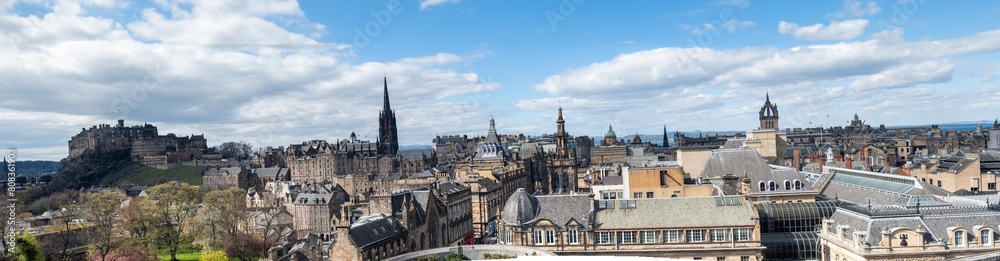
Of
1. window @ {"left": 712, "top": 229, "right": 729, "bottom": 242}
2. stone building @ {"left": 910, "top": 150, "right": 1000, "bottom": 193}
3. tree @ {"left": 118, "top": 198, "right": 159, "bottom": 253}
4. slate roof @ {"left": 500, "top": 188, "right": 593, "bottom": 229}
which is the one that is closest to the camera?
window @ {"left": 712, "top": 229, "right": 729, "bottom": 242}

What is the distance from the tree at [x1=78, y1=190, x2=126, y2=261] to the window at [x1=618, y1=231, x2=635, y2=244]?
5320 centimetres

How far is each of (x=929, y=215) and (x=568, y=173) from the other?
9138 cm

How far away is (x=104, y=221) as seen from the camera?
75.2 m

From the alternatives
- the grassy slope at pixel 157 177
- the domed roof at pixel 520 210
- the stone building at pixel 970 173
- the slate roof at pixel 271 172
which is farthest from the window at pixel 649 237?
the grassy slope at pixel 157 177

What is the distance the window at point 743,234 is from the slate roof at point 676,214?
0.45m

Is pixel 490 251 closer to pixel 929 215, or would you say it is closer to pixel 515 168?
pixel 929 215

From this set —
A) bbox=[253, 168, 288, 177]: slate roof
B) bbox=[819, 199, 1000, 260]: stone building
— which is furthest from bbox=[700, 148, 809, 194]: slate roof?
bbox=[253, 168, 288, 177]: slate roof

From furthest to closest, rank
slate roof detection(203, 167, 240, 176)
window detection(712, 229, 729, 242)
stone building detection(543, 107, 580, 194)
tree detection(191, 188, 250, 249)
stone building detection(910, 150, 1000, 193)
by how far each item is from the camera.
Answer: slate roof detection(203, 167, 240, 176) → stone building detection(543, 107, 580, 194) → tree detection(191, 188, 250, 249) → stone building detection(910, 150, 1000, 193) → window detection(712, 229, 729, 242)

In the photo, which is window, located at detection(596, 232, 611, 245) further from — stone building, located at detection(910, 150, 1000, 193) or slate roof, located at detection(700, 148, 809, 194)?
stone building, located at detection(910, 150, 1000, 193)

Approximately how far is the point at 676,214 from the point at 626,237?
414 cm

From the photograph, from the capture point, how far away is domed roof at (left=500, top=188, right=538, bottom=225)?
47281mm

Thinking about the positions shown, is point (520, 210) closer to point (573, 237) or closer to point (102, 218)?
point (573, 237)

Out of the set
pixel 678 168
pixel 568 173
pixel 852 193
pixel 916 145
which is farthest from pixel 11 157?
pixel 916 145

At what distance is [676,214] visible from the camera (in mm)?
47562
